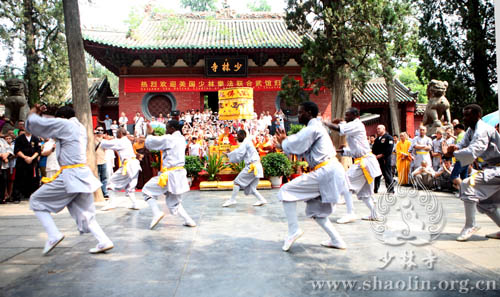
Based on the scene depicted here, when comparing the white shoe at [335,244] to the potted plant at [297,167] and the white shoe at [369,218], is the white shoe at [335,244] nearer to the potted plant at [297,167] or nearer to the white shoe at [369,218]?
the white shoe at [369,218]

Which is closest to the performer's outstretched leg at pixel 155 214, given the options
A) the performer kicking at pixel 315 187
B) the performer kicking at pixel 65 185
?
the performer kicking at pixel 65 185

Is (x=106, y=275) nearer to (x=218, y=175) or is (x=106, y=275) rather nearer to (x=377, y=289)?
(x=377, y=289)

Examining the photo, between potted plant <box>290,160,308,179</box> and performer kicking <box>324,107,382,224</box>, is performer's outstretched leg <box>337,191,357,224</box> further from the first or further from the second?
potted plant <box>290,160,308,179</box>

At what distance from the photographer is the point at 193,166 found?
33.1 ft

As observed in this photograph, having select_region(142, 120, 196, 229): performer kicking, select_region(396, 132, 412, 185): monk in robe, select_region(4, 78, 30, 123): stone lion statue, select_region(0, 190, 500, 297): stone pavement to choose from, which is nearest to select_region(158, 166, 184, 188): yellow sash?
select_region(142, 120, 196, 229): performer kicking

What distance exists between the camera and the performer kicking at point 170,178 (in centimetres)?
532

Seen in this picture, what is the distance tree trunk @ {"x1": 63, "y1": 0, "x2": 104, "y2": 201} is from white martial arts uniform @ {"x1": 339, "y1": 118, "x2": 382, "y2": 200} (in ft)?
17.8

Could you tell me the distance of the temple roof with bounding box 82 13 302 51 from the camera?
15852 mm

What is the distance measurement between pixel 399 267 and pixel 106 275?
2816 millimetres

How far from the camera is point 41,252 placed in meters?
4.23

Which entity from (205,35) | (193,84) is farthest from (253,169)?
(205,35)

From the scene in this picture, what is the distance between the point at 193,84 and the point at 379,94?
986 cm

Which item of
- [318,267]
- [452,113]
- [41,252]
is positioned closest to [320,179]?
[318,267]

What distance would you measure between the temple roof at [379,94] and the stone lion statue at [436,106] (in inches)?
295
